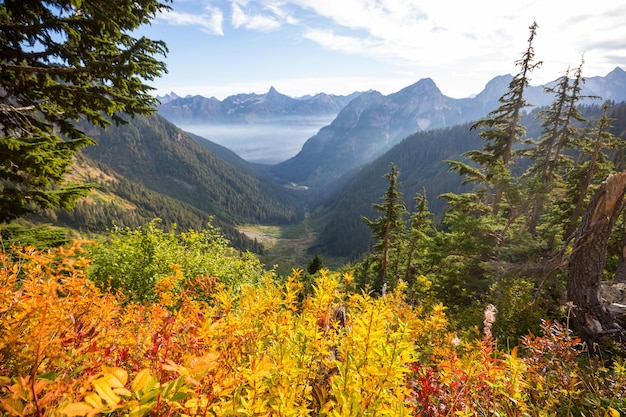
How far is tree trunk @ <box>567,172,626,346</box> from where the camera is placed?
6.18 m

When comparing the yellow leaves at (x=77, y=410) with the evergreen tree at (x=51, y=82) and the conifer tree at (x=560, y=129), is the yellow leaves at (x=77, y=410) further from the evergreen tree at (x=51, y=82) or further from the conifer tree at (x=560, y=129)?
the conifer tree at (x=560, y=129)

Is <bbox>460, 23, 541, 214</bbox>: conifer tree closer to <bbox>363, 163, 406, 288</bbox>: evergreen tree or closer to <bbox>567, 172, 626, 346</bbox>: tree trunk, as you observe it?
<bbox>363, 163, 406, 288</bbox>: evergreen tree

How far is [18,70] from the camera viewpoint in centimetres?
527

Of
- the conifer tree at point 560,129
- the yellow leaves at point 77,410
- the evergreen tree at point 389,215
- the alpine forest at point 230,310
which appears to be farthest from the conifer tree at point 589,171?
the yellow leaves at point 77,410

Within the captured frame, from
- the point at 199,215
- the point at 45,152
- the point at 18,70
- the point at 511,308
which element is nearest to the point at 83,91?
the point at 18,70

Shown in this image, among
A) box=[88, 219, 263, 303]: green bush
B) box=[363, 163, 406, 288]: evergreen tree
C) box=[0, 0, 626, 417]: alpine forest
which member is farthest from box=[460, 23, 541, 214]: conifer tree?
box=[88, 219, 263, 303]: green bush

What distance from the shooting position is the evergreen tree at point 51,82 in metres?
5.22

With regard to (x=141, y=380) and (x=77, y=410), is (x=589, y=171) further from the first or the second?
(x=77, y=410)

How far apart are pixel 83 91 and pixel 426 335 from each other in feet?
28.2

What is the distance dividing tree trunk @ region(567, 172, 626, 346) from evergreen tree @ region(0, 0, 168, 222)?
9.81 metres

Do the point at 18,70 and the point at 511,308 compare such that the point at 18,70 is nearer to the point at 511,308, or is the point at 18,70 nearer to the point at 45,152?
the point at 45,152

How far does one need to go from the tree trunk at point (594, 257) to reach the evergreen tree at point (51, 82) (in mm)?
9809

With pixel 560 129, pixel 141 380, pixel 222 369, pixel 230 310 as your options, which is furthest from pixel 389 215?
pixel 141 380

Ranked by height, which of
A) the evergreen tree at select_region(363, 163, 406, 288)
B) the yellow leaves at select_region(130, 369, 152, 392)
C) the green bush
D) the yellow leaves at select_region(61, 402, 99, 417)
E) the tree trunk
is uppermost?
the yellow leaves at select_region(61, 402, 99, 417)
